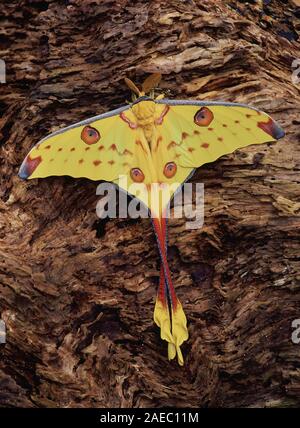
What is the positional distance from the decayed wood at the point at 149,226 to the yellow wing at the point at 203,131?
235mm

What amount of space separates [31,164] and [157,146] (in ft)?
3.47

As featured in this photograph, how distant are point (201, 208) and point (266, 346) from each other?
1.31 metres

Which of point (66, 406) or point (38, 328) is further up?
point (38, 328)

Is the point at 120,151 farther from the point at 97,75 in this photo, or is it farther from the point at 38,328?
the point at 38,328

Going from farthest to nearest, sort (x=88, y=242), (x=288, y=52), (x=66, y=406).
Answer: (x=288, y=52), (x=88, y=242), (x=66, y=406)

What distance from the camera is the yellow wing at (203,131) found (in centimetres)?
529

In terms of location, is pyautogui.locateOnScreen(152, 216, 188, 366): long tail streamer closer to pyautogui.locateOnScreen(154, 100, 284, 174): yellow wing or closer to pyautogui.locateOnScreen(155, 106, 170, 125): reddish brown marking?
pyautogui.locateOnScreen(154, 100, 284, 174): yellow wing

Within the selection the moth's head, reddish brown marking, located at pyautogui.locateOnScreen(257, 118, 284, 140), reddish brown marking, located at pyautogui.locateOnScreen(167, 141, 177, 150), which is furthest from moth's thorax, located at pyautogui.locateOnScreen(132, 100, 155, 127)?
reddish brown marking, located at pyautogui.locateOnScreen(257, 118, 284, 140)

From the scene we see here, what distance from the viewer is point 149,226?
5.39m

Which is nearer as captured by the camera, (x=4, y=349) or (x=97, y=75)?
(x=4, y=349)

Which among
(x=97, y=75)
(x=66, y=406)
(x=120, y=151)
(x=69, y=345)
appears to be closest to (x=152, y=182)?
(x=120, y=151)

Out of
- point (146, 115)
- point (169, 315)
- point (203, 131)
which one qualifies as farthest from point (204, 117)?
point (169, 315)

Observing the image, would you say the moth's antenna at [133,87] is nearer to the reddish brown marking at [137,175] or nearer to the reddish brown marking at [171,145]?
the reddish brown marking at [171,145]

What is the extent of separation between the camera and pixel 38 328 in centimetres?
495
